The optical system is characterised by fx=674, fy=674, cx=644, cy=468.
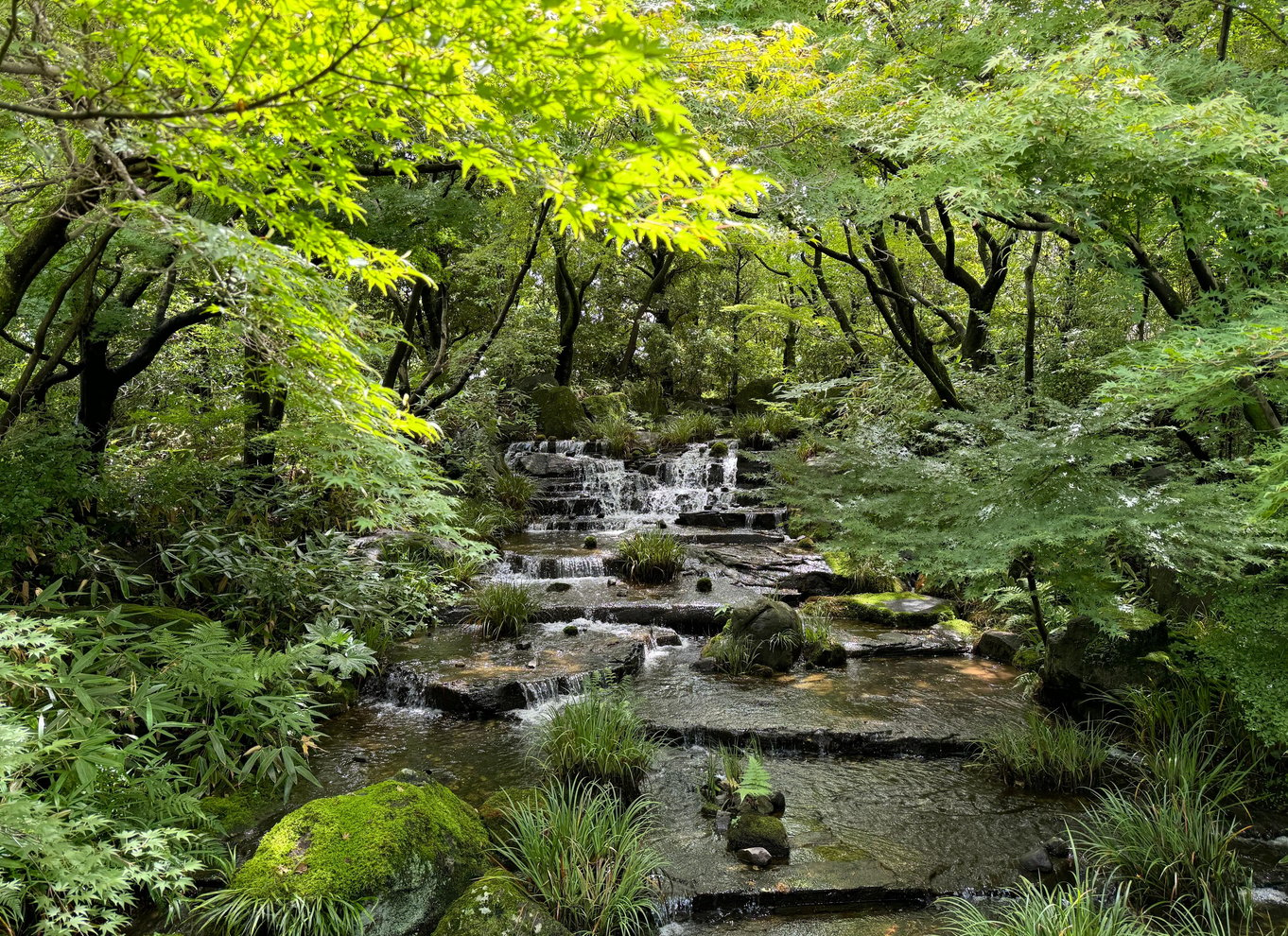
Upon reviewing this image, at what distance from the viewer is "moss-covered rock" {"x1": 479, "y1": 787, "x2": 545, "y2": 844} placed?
4.31 meters

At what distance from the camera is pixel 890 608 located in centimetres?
955

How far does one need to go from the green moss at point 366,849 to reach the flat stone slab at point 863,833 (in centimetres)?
135

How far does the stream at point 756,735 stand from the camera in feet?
13.4

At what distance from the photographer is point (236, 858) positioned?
147 inches

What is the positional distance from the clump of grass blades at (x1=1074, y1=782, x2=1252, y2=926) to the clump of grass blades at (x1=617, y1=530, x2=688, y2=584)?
7017mm

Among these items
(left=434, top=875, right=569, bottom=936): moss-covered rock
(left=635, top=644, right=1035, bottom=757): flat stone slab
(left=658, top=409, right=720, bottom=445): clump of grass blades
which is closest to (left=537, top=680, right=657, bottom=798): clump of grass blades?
(left=635, top=644, right=1035, bottom=757): flat stone slab

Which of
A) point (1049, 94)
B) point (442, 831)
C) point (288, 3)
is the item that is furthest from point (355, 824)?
point (1049, 94)

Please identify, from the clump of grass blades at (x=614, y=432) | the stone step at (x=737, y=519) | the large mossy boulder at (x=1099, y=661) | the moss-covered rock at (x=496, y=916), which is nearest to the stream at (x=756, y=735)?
the large mossy boulder at (x=1099, y=661)

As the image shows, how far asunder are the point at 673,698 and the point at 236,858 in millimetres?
4078

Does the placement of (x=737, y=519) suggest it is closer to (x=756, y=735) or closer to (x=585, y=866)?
(x=756, y=735)

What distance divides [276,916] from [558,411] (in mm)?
15763

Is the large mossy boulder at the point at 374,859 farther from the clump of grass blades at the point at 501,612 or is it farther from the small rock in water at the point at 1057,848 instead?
the clump of grass blades at the point at 501,612

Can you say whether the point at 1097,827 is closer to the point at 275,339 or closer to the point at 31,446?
the point at 275,339

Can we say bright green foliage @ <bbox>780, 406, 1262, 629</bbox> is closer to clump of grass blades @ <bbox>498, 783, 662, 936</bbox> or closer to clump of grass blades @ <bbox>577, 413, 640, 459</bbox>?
clump of grass blades @ <bbox>498, 783, 662, 936</bbox>
